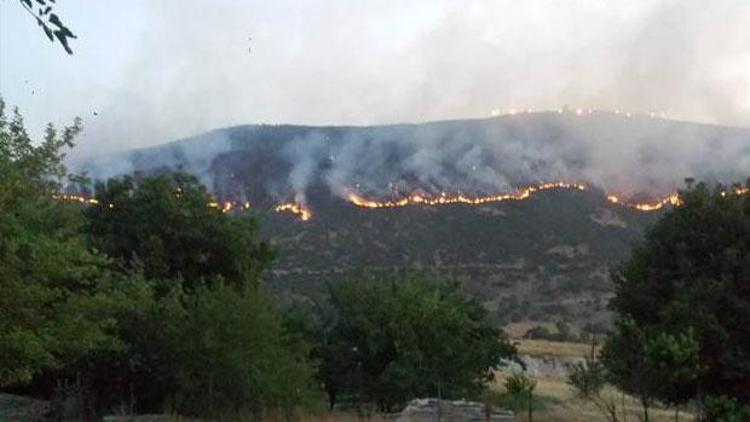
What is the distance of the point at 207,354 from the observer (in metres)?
26.0

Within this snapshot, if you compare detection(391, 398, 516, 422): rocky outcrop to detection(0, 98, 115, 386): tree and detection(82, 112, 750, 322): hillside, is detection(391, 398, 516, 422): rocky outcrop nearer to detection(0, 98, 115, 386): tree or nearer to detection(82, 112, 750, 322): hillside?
detection(0, 98, 115, 386): tree

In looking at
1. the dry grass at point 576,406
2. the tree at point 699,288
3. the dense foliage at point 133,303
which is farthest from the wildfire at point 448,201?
the tree at point 699,288

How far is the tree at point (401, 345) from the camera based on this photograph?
33.5m

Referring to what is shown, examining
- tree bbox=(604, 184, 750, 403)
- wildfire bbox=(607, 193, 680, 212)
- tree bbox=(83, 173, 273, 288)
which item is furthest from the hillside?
tree bbox=(604, 184, 750, 403)

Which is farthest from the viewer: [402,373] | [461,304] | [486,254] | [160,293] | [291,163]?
[291,163]

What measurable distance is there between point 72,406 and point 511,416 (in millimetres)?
12160

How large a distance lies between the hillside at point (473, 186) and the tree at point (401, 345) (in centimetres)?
2397

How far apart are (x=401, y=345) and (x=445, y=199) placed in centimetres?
5450

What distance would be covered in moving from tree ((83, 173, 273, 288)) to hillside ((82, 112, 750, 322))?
27.8 metres

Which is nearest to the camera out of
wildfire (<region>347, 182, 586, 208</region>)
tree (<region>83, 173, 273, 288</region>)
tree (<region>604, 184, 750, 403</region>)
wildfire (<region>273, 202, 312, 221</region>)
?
tree (<region>604, 184, 750, 403</region>)

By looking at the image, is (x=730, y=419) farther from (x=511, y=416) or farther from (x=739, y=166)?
(x=739, y=166)

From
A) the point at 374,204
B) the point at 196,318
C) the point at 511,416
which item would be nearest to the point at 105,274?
the point at 196,318

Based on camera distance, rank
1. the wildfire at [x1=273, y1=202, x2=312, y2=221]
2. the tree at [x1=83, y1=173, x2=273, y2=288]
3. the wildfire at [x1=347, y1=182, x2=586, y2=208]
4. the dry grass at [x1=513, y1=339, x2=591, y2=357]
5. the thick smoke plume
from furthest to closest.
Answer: the thick smoke plume → the wildfire at [x1=347, y1=182, x2=586, y2=208] → the wildfire at [x1=273, y1=202, x2=312, y2=221] → the dry grass at [x1=513, y1=339, x2=591, y2=357] → the tree at [x1=83, y1=173, x2=273, y2=288]

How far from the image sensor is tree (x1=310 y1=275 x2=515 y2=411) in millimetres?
33500
